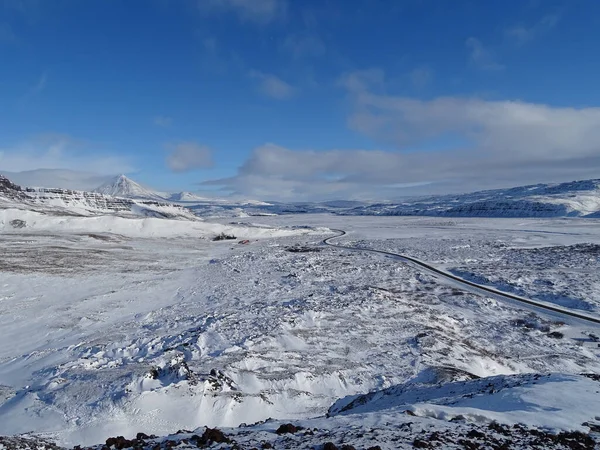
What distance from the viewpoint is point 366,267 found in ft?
121

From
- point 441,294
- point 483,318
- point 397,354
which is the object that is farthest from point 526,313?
point 397,354

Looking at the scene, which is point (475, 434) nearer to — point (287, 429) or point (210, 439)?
point (287, 429)

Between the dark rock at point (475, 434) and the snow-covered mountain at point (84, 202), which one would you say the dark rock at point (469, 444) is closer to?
the dark rock at point (475, 434)

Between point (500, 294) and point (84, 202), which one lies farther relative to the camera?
point (84, 202)

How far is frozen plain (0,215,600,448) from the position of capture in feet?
36.3

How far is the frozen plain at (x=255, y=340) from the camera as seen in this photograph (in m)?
11.1

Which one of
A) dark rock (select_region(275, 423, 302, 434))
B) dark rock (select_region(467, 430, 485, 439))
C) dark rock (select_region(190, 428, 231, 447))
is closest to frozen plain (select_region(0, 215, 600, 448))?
dark rock (select_region(467, 430, 485, 439))

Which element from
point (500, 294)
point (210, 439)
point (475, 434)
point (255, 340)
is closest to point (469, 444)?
point (475, 434)

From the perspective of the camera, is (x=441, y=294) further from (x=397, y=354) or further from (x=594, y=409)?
(x=594, y=409)

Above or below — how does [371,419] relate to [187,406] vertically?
above

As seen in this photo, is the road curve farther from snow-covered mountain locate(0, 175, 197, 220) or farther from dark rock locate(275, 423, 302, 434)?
snow-covered mountain locate(0, 175, 197, 220)

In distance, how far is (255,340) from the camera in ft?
55.2

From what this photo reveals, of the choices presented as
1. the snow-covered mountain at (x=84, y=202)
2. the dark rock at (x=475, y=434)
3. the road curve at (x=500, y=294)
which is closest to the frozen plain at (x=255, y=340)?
the dark rock at (x=475, y=434)

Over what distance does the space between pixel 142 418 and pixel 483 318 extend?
18460 mm
